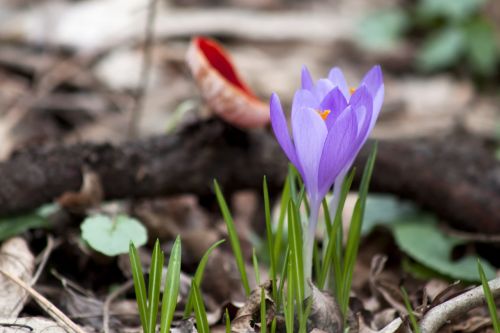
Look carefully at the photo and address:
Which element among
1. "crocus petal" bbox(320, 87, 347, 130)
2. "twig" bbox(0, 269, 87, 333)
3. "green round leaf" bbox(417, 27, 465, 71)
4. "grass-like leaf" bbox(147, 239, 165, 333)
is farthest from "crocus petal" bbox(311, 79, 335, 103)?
"green round leaf" bbox(417, 27, 465, 71)

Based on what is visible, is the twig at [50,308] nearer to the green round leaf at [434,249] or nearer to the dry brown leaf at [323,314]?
the dry brown leaf at [323,314]

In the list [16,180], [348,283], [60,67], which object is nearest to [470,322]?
[348,283]

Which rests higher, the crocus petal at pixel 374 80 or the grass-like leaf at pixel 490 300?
the crocus petal at pixel 374 80

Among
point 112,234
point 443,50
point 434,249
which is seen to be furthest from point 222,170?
point 443,50

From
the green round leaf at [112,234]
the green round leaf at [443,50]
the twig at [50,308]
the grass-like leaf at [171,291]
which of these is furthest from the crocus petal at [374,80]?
the green round leaf at [443,50]

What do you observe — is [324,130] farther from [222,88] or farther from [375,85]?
[222,88]
